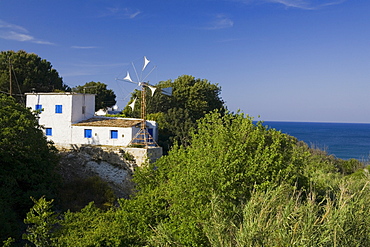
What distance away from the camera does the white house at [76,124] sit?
3056cm

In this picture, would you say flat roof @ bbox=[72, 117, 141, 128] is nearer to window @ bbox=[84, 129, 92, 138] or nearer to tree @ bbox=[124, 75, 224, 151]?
window @ bbox=[84, 129, 92, 138]

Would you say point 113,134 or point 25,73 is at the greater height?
point 25,73

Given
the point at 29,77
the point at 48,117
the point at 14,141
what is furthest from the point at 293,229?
the point at 29,77

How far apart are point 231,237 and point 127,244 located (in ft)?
21.2

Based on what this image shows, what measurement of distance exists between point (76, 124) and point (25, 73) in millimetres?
18234

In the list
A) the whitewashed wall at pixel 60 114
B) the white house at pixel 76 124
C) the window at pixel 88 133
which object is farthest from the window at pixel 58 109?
the window at pixel 88 133

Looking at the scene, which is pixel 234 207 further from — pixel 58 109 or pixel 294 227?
pixel 58 109

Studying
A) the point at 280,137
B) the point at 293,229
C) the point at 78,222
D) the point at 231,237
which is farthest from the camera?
the point at 280,137

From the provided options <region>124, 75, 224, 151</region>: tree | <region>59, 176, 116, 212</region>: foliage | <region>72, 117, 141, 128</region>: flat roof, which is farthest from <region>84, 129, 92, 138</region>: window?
<region>124, 75, 224, 151</region>: tree

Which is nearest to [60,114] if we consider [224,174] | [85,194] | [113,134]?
[113,134]

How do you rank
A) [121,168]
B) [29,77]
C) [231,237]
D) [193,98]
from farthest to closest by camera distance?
[193,98], [29,77], [121,168], [231,237]

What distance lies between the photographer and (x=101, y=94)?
63.9 meters

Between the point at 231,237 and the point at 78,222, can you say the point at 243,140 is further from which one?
the point at 78,222

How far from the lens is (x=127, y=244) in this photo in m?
15.9
